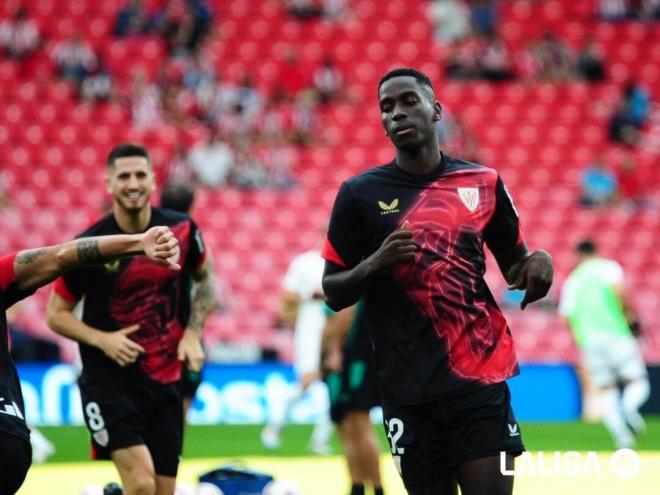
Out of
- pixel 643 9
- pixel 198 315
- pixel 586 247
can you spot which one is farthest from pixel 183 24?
pixel 198 315

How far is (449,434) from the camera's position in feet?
18.1

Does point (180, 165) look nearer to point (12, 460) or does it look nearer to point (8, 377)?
point (8, 377)

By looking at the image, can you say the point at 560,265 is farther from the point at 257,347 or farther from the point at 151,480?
the point at 151,480

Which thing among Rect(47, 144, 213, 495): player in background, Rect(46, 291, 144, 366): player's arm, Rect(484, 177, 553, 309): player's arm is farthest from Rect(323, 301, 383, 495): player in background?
Rect(484, 177, 553, 309): player's arm

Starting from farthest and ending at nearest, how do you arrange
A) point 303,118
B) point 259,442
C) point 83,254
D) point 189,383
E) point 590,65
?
point 590,65
point 303,118
point 259,442
point 189,383
point 83,254

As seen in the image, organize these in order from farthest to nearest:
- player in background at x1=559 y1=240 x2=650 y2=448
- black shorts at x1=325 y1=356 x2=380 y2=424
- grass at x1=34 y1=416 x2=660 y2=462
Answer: player in background at x1=559 y1=240 x2=650 y2=448 → grass at x1=34 y1=416 x2=660 y2=462 → black shorts at x1=325 y1=356 x2=380 y2=424

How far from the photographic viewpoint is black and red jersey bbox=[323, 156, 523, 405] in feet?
18.2

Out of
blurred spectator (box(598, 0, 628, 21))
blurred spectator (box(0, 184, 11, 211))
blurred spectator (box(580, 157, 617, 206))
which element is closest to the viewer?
blurred spectator (box(0, 184, 11, 211))

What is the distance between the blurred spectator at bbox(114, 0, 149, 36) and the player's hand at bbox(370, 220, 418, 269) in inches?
819

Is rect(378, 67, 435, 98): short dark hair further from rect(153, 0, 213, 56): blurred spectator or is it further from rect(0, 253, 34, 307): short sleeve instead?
rect(153, 0, 213, 56): blurred spectator

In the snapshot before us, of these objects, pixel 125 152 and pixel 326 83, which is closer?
pixel 125 152

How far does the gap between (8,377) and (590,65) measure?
72.0 ft

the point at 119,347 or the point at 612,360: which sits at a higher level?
the point at 612,360

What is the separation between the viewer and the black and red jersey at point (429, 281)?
554 centimetres
